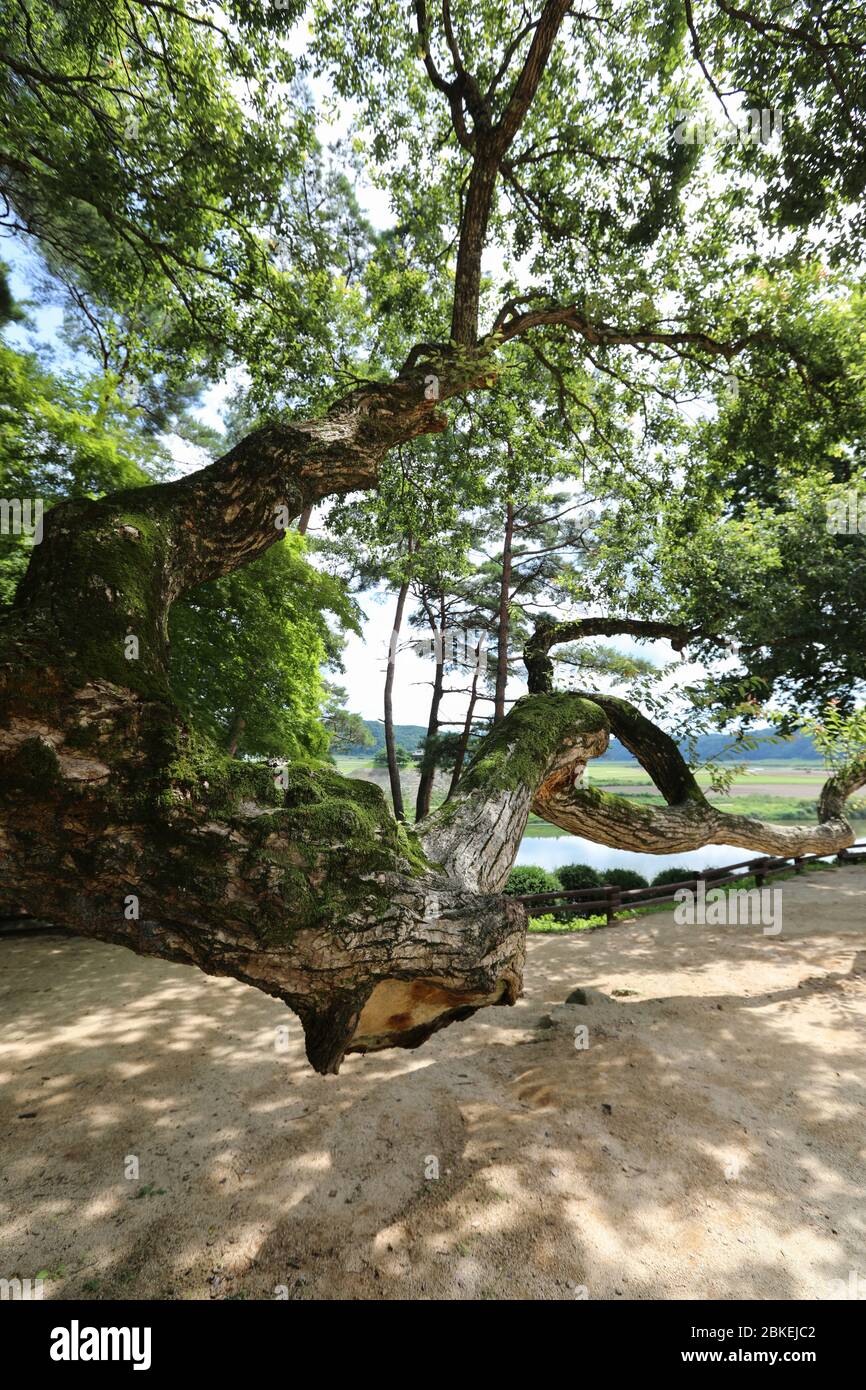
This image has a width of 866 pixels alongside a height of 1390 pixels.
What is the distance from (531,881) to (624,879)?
8.95 feet

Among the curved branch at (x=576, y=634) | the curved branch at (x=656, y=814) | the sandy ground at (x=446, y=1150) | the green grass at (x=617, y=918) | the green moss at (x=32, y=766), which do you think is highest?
the curved branch at (x=576, y=634)

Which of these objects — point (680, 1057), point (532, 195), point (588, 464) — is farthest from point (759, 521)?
point (680, 1057)

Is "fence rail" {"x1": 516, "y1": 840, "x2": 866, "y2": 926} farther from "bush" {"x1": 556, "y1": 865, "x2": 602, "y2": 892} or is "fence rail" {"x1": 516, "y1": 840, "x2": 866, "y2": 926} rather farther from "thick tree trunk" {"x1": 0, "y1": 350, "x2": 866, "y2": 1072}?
"thick tree trunk" {"x1": 0, "y1": 350, "x2": 866, "y2": 1072}

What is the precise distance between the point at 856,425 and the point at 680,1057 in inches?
275

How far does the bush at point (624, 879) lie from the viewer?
1523 centimetres

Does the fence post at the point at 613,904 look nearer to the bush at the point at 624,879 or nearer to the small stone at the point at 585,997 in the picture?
the bush at the point at 624,879

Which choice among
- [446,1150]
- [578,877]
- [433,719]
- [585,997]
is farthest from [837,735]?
[433,719]

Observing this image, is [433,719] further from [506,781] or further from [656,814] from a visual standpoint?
[506,781]

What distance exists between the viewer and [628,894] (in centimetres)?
1265

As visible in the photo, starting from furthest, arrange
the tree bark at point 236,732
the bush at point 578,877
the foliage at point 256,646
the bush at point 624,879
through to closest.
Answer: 1. the bush at point 624,879
2. the bush at point 578,877
3. the tree bark at point 236,732
4. the foliage at point 256,646

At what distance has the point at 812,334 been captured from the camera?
6035 mm

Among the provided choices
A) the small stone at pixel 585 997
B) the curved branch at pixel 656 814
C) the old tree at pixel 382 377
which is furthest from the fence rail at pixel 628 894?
the old tree at pixel 382 377

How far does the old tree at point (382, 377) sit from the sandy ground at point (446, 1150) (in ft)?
5.04

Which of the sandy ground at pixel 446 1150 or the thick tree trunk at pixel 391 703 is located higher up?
the thick tree trunk at pixel 391 703
